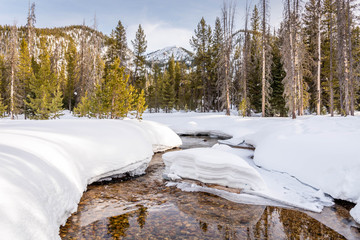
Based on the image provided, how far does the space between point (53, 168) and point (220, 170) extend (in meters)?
4.14

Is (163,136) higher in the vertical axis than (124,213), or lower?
higher

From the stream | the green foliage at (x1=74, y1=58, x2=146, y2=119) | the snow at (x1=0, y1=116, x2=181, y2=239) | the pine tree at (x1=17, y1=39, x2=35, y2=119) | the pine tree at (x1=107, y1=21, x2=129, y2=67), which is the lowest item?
the stream

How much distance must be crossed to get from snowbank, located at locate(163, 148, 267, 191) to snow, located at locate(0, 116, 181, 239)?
1.98 metres

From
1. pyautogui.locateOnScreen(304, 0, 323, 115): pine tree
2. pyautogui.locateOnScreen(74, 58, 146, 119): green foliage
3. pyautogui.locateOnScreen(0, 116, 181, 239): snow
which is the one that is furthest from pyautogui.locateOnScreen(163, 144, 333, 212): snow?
pyautogui.locateOnScreen(304, 0, 323, 115): pine tree

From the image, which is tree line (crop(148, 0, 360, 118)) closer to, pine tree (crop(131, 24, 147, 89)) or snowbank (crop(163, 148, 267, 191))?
pine tree (crop(131, 24, 147, 89))

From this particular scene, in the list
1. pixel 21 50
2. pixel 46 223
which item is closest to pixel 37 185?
pixel 46 223

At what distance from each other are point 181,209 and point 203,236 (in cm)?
114

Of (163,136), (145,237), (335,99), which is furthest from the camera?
(335,99)

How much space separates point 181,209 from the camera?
4750 mm

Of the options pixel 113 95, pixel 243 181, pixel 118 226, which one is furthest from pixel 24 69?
pixel 243 181

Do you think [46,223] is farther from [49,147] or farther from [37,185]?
[49,147]

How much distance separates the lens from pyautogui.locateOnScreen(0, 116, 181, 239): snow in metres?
2.35

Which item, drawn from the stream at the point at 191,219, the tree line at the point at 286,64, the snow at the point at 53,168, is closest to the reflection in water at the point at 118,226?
the stream at the point at 191,219

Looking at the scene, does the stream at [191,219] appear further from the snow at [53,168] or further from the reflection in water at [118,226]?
the snow at [53,168]
